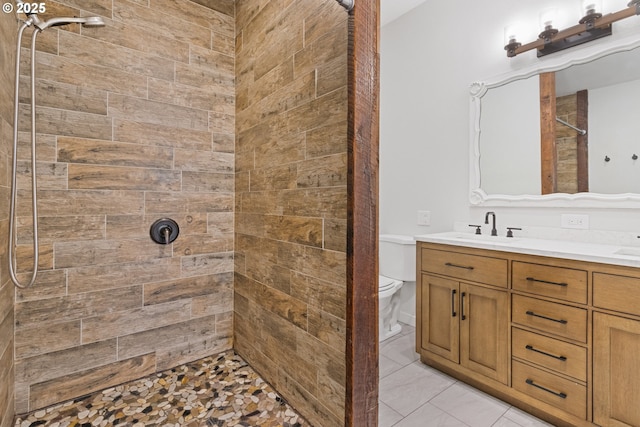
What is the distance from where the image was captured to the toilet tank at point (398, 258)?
2.61 m

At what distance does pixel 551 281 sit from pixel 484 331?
0.50 metres

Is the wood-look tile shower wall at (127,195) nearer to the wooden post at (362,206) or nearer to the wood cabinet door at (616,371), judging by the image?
the wooden post at (362,206)

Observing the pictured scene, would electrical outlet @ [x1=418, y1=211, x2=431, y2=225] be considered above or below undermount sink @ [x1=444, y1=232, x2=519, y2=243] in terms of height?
above

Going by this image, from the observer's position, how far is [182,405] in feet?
5.00

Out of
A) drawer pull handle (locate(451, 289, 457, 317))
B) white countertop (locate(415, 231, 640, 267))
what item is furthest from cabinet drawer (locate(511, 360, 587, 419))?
white countertop (locate(415, 231, 640, 267))

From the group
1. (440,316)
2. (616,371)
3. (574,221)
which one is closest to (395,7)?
(574,221)

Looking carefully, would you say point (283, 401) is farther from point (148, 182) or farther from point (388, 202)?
point (388, 202)

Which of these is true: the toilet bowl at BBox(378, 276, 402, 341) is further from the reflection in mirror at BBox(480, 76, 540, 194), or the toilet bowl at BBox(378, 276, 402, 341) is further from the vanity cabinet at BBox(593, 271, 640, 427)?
the vanity cabinet at BBox(593, 271, 640, 427)

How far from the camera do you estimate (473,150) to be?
96.1 inches

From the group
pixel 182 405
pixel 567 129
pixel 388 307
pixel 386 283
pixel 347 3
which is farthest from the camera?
pixel 388 307

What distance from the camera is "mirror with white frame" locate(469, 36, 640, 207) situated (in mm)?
1791

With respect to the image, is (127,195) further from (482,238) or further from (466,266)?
(482,238)

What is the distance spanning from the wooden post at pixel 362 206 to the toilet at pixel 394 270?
52.2 inches

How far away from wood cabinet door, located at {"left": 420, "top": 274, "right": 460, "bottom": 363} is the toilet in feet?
1.19
